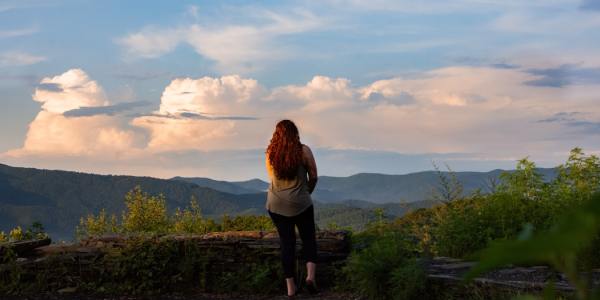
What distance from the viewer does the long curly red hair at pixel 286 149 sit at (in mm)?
7957

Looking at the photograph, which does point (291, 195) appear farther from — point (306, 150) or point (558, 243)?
point (558, 243)

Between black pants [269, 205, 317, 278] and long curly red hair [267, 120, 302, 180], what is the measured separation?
58cm

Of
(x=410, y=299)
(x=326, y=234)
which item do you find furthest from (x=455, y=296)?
(x=326, y=234)

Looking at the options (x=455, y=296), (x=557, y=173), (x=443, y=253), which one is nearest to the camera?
(x=455, y=296)

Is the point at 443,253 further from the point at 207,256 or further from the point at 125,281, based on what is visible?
the point at 125,281

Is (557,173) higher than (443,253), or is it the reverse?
(557,173)

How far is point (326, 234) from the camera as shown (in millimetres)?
9070

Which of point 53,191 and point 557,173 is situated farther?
point 53,191

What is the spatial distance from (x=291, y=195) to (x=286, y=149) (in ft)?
1.86

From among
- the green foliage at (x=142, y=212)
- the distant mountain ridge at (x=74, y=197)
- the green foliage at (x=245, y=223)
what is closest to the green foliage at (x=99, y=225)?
the green foliage at (x=142, y=212)

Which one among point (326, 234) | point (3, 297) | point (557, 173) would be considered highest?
point (557, 173)

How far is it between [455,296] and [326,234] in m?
2.73

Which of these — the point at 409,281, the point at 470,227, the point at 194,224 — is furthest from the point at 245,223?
the point at 409,281

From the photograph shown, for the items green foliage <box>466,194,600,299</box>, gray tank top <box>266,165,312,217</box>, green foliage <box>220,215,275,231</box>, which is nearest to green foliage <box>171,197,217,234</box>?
Answer: green foliage <box>220,215,275,231</box>
